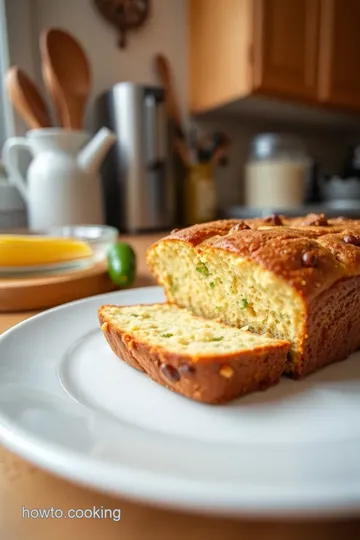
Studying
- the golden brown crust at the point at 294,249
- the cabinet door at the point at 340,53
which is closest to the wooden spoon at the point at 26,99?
the golden brown crust at the point at 294,249

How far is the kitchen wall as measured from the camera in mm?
2734

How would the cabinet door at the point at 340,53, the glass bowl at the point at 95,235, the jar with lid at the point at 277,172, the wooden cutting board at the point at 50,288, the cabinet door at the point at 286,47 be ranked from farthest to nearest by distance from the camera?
the jar with lid at the point at 277,172 < the cabinet door at the point at 340,53 < the cabinet door at the point at 286,47 < the glass bowl at the point at 95,235 < the wooden cutting board at the point at 50,288

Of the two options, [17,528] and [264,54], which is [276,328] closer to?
[17,528]

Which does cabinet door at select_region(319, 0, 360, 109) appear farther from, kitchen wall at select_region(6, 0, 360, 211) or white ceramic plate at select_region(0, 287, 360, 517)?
white ceramic plate at select_region(0, 287, 360, 517)

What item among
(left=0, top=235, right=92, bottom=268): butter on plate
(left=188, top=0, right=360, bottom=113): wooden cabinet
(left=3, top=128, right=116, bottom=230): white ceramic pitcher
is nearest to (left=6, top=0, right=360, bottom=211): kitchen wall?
(left=188, top=0, right=360, bottom=113): wooden cabinet

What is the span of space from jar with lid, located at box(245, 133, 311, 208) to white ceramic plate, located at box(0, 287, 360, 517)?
266 cm

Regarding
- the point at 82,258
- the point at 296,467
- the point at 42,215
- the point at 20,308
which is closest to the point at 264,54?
the point at 42,215

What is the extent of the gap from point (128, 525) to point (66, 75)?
8.32 ft

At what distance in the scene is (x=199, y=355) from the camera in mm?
749

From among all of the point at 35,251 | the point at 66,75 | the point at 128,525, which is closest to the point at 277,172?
the point at 66,75

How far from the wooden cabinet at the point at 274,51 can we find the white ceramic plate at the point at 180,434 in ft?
8.35

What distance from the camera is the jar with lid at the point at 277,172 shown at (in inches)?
135

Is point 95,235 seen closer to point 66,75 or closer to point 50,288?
point 50,288

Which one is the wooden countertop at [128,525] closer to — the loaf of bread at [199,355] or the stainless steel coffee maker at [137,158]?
the loaf of bread at [199,355]
